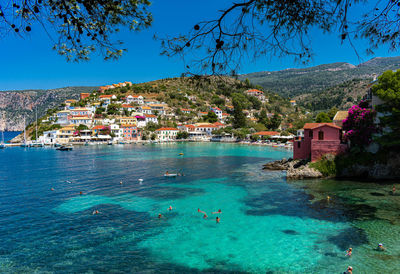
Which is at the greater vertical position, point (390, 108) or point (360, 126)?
point (390, 108)

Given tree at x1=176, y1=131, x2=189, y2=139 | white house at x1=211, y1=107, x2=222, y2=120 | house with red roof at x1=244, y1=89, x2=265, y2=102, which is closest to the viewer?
tree at x1=176, y1=131, x2=189, y2=139

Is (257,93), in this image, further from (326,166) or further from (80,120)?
(326,166)

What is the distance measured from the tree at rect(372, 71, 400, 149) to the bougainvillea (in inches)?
39.1

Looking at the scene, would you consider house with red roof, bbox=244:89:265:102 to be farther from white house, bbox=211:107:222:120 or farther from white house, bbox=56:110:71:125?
white house, bbox=56:110:71:125

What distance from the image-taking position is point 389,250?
11922 millimetres

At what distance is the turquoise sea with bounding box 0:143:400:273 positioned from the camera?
1138 centimetres

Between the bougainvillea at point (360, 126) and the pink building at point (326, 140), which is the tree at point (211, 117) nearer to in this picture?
the pink building at point (326, 140)

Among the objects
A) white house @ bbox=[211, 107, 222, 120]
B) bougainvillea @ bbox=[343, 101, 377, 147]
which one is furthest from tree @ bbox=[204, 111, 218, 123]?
bougainvillea @ bbox=[343, 101, 377, 147]

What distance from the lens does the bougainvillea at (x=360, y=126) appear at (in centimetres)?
2614

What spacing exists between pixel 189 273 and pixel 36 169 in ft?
120

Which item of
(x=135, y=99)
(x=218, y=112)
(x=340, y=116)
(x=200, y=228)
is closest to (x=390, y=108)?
(x=340, y=116)

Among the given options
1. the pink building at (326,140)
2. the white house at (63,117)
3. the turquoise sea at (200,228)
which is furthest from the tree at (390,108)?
the white house at (63,117)

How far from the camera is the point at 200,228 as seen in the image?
50.4ft

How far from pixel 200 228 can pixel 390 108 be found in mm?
21951
